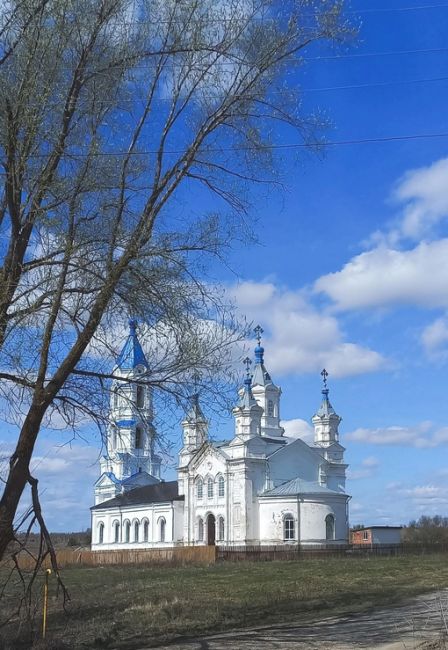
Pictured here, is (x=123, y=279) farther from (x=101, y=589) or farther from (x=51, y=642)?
(x=101, y=589)

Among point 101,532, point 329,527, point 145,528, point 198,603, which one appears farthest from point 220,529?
point 198,603

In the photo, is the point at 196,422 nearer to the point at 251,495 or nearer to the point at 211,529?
the point at 251,495

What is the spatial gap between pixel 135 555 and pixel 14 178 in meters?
41.5

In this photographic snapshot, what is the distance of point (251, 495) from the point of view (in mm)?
54781

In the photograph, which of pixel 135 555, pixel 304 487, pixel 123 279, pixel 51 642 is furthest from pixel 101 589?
pixel 304 487

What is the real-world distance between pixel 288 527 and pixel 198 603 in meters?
36.6

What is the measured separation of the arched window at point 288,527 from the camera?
52500 mm

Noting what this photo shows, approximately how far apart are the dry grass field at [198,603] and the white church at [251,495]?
919 inches

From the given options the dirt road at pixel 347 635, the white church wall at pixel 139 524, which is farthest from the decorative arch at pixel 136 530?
the dirt road at pixel 347 635

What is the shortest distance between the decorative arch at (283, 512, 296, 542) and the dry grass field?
25.0 metres

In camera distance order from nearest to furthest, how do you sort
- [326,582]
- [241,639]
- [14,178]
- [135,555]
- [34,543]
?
[14,178]
[34,543]
[241,639]
[326,582]
[135,555]

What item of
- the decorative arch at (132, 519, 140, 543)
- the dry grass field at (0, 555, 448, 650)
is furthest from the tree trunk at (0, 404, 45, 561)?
the decorative arch at (132, 519, 140, 543)

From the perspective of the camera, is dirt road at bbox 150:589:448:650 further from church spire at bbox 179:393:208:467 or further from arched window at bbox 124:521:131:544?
arched window at bbox 124:521:131:544

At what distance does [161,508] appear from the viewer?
2383 inches
